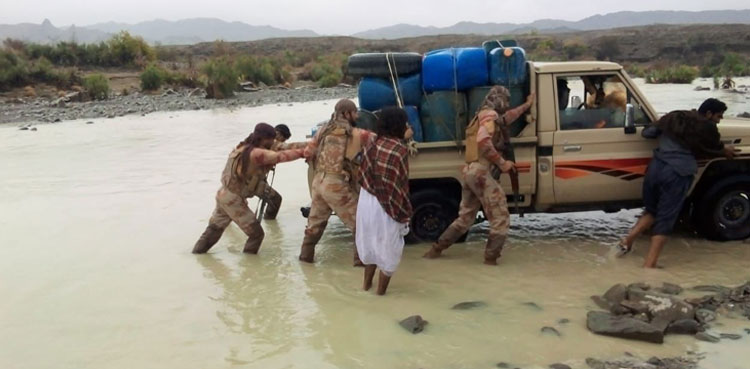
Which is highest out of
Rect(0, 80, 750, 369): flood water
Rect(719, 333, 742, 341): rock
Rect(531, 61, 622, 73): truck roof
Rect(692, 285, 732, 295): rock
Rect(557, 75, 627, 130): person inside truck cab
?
Rect(531, 61, 622, 73): truck roof

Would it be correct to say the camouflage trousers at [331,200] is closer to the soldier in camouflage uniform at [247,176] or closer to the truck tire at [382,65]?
the soldier in camouflage uniform at [247,176]

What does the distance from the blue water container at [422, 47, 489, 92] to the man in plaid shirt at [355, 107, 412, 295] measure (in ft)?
4.36

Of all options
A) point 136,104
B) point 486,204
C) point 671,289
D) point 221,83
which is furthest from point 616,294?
point 221,83

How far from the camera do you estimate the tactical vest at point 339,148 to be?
6.74 metres

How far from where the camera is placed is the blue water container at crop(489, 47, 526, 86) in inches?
273

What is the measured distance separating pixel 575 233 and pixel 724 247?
4.93ft

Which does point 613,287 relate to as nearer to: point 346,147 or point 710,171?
point 710,171

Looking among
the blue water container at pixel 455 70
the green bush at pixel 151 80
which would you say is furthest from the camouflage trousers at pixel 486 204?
the green bush at pixel 151 80

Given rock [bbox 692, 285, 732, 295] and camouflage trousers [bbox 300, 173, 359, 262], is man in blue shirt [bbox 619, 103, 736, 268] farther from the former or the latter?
camouflage trousers [bbox 300, 173, 359, 262]

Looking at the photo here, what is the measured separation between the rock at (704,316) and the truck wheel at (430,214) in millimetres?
2619

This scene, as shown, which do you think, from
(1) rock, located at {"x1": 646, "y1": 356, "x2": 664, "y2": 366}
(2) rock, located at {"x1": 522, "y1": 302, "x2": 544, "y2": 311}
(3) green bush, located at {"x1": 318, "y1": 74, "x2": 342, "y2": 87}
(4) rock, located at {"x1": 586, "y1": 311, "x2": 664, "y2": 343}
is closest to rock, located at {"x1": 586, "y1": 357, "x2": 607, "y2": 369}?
(1) rock, located at {"x1": 646, "y1": 356, "x2": 664, "y2": 366}

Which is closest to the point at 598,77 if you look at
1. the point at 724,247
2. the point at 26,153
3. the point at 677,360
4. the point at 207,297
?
the point at 724,247

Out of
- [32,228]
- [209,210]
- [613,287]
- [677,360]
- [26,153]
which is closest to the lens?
[677,360]

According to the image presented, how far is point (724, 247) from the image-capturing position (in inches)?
280
